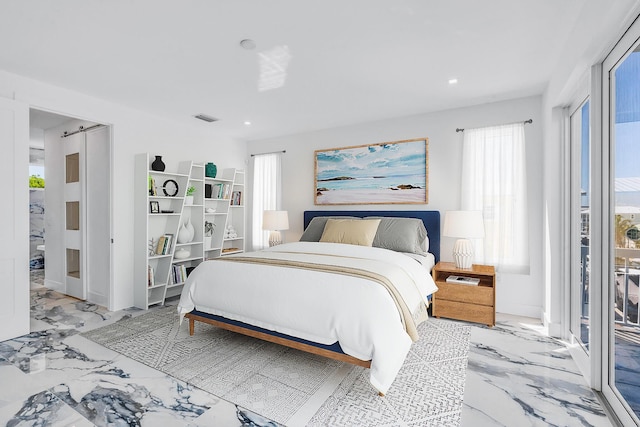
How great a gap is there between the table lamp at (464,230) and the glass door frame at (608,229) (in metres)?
1.34

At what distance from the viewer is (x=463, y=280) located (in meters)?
3.33

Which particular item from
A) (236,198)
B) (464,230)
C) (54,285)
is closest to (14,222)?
(54,285)

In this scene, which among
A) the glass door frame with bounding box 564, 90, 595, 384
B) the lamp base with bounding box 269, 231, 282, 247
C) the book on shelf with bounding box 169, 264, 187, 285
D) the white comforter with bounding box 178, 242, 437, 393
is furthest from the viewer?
the lamp base with bounding box 269, 231, 282, 247

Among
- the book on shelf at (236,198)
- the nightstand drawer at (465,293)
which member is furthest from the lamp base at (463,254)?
the book on shelf at (236,198)

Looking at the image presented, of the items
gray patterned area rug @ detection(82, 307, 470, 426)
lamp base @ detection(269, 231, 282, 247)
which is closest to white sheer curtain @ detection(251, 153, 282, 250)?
lamp base @ detection(269, 231, 282, 247)

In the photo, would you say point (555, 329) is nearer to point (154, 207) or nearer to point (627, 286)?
point (627, 286)

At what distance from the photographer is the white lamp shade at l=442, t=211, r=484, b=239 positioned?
327cm

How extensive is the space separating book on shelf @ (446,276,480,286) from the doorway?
393 centimetres

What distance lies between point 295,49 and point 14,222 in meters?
2.99

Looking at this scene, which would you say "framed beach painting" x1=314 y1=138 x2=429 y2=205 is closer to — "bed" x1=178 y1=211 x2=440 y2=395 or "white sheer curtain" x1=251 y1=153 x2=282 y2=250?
"white sheer curtain" x1=251 y1=153 x2=282 y2=250

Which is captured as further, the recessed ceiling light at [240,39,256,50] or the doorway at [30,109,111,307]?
the doorway at [30,109,111,307]

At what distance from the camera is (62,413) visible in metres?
1.82

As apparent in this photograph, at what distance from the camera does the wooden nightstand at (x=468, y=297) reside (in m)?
3.15

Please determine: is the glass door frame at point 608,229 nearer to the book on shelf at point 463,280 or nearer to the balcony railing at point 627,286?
the balcony railing at point 627,286
